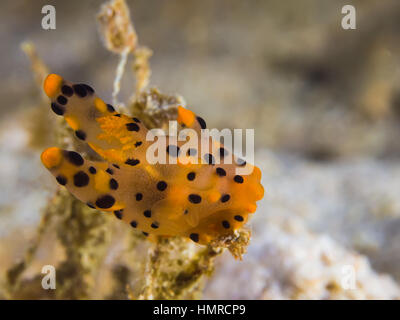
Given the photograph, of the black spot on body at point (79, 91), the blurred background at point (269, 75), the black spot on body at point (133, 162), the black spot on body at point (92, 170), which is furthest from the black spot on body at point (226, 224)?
the blurred background at point (269, 75)

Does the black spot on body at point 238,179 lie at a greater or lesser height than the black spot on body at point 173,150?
lesser

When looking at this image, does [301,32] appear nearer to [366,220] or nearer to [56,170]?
[366,220]

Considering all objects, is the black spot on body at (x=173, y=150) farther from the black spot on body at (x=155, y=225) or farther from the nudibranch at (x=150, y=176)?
the black spot on body at (x=155, y=225)

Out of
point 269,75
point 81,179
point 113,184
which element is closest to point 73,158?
point 81,179

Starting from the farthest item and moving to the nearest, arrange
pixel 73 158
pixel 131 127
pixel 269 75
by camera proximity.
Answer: pixel 269 75, pixel 131 127, pixel 73 158

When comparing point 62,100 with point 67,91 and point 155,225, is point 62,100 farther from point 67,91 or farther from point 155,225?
point 155,225

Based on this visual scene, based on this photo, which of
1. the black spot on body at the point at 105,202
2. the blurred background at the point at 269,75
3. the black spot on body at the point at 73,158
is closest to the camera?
the black spot on body at the point at 73,158

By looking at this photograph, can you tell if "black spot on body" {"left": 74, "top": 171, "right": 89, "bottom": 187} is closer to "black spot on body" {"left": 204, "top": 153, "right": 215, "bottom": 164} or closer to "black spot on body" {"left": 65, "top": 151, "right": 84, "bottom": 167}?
"black spot on body" {"left": 65, "top": 151, "right": 84, "bottom": 167}

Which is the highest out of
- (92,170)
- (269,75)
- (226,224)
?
(269,75)
